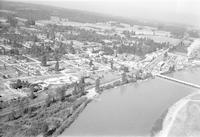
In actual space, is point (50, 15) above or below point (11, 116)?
above

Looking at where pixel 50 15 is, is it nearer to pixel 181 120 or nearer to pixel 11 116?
pixel 11 116

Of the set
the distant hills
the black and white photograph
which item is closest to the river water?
the black and white photograph

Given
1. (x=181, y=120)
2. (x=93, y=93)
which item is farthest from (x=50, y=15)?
(x=181, y=120)

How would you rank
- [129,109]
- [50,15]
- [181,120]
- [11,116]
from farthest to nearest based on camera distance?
[50,15]
[129,109]
[181,120]
[11,116]

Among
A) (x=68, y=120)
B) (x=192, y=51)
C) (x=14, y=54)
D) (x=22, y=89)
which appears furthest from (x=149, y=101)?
(x=192, y=51)

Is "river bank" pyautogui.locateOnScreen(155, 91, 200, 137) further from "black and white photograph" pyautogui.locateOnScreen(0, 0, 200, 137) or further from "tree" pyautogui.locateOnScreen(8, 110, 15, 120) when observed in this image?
"tree" pyautogui.locateOnScreen(8, 110, 15, 120)

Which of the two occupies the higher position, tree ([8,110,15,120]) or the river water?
tree ([8,110,15,120])

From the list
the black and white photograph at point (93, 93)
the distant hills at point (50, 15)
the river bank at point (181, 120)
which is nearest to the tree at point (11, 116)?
the black and white photograph at point (93, 93)

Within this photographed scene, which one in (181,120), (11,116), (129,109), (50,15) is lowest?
(129,109)

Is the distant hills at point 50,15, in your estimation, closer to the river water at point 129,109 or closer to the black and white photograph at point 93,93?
the black and white photograph at point 93,93
